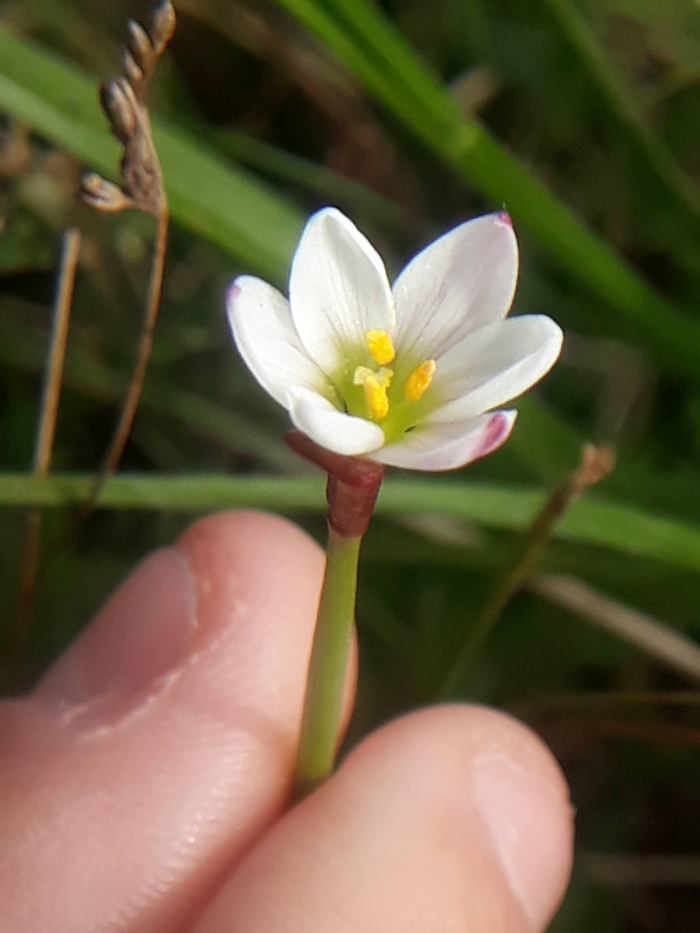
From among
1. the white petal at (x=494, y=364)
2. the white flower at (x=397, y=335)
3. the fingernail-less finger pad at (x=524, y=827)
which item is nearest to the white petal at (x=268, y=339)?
the white flower at (x=397, y=335)

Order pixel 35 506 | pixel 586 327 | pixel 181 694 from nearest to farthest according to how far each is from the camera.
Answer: pixel 181 694
pixel 35 506
pixel 586 327

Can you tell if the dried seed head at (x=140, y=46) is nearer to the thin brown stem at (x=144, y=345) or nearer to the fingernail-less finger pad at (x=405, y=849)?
the thin brown stem at (x=144, y=345)

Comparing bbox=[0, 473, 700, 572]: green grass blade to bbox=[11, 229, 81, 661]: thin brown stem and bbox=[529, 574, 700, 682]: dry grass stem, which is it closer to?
bbox=[11, 229, 81, 661]: thin brown stem

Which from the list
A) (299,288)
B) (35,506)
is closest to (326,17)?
(299,288)

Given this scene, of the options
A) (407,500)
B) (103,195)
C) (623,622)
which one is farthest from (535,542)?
(103,195)

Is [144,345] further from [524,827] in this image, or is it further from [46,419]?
[524,827]

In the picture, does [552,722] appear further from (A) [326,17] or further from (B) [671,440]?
(A) [326,17]

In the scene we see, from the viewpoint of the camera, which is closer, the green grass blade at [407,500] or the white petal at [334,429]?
the white petal at [334,429]
